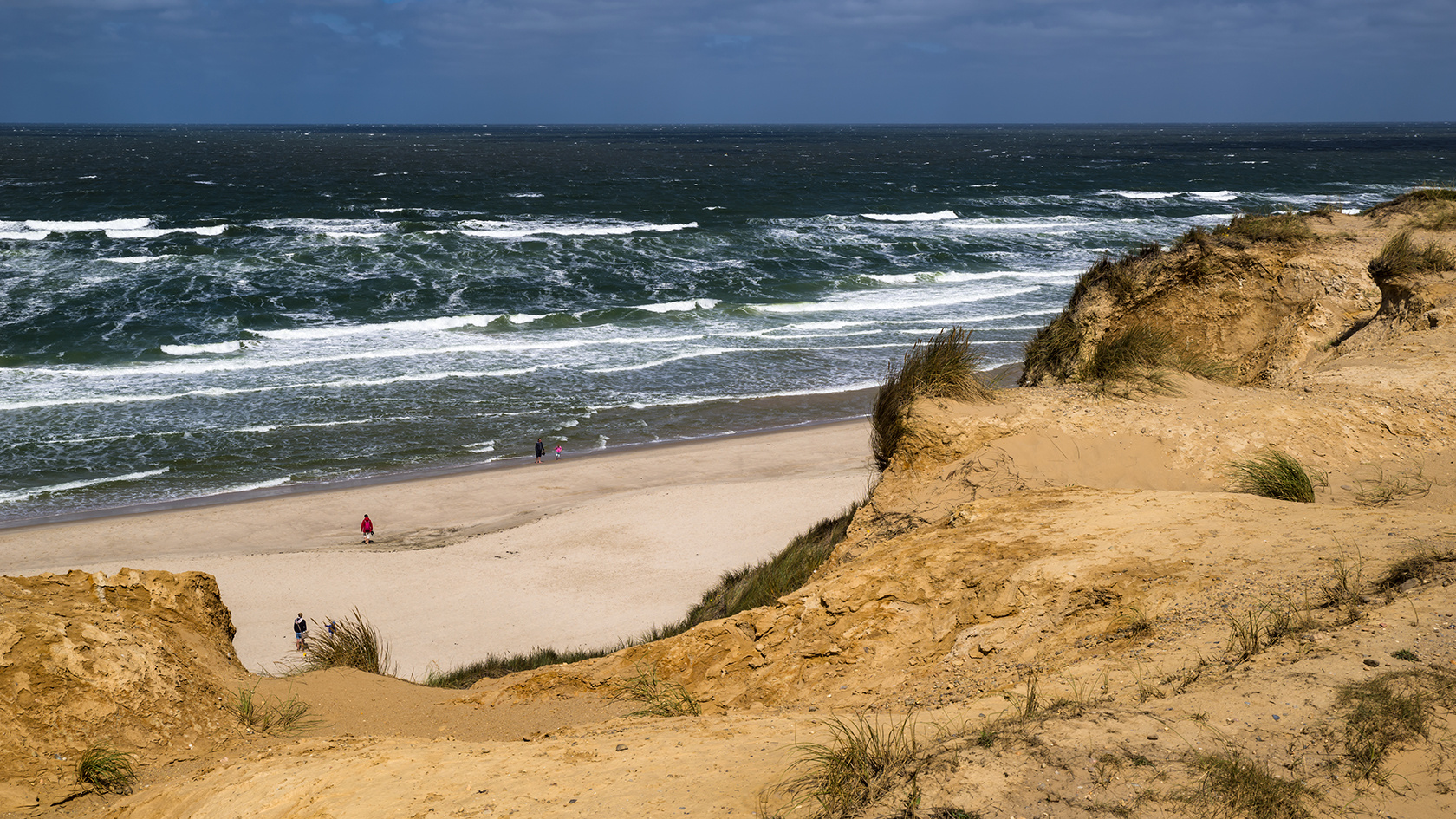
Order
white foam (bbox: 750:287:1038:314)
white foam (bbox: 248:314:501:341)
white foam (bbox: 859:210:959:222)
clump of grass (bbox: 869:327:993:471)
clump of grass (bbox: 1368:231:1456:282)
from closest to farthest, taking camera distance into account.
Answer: clump of grass (bbox: 869:327:993:471) < clump of grass (bbox: 1368:231:1456:282) < white foam (bbox: 248:314:501:341) < white foam (bbox: 750:287:1038:314) < white foam (bbox: 859:210:959:222)

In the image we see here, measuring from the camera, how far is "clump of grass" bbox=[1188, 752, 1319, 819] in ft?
10.2

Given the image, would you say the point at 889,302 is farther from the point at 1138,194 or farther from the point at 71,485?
the point at 1138,194

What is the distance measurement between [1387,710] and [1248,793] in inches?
30.2

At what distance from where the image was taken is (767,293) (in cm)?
3866

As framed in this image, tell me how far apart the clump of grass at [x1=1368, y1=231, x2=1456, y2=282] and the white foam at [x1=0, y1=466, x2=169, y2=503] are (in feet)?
74.8

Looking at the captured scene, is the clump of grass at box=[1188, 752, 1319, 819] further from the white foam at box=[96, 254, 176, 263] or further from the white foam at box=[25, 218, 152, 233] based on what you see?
the white foam at box=[25, 218, 152, 233]

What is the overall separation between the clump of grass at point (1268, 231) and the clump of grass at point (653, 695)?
31.4 feet

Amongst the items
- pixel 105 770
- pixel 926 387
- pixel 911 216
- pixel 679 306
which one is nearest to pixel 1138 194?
pixel 911 216

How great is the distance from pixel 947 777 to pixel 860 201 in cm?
6521

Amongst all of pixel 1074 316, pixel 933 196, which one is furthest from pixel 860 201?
pixel 1074 316

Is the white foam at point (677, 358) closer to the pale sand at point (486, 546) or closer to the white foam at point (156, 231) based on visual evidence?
the pale sand at point (486, 546)

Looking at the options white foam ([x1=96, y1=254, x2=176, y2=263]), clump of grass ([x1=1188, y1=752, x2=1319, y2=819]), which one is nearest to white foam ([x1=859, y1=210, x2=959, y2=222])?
white foam ([x1=96, y1=254, x2=176, y2=263])

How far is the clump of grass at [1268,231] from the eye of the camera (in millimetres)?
11711

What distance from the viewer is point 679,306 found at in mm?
36500
